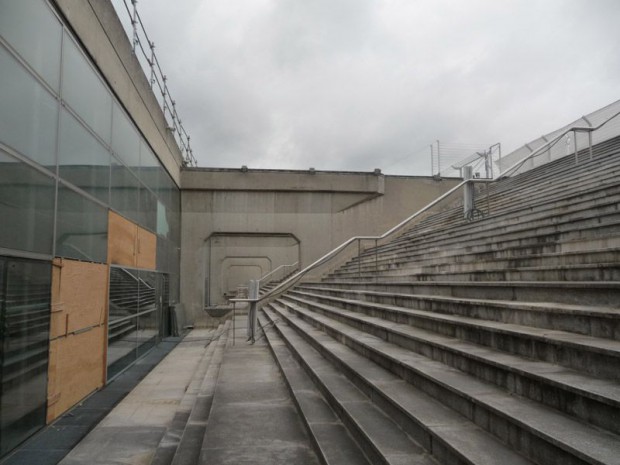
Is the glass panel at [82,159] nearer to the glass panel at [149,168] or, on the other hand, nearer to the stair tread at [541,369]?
the glass panel at [149,168]

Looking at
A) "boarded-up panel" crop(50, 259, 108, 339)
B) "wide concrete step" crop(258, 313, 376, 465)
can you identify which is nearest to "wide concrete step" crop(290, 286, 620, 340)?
"wide concrete step" crop(258, 313, 376, 465)

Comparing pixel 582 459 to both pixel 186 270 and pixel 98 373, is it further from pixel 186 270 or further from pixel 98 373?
pixel 186 270

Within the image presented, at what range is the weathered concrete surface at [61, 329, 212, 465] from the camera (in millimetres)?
4578

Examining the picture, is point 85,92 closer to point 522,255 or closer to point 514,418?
point 522,255

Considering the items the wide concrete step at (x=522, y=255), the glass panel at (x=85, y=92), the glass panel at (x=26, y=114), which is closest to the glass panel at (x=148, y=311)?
the glass panel at (x=85, y=92)

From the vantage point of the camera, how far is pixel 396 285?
6.68 meters

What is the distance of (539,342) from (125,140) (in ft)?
27.7

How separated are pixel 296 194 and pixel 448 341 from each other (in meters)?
14.7

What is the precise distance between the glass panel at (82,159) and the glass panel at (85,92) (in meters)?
0.25

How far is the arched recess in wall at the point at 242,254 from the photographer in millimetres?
18125

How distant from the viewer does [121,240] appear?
852 centimetres

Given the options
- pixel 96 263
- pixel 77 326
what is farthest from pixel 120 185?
pixel 77 326

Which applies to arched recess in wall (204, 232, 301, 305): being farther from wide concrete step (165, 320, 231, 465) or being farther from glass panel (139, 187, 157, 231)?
wide concrete step (165, 320, 231, 465)

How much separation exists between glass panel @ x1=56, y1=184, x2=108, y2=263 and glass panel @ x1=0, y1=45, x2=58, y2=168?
66 cm
